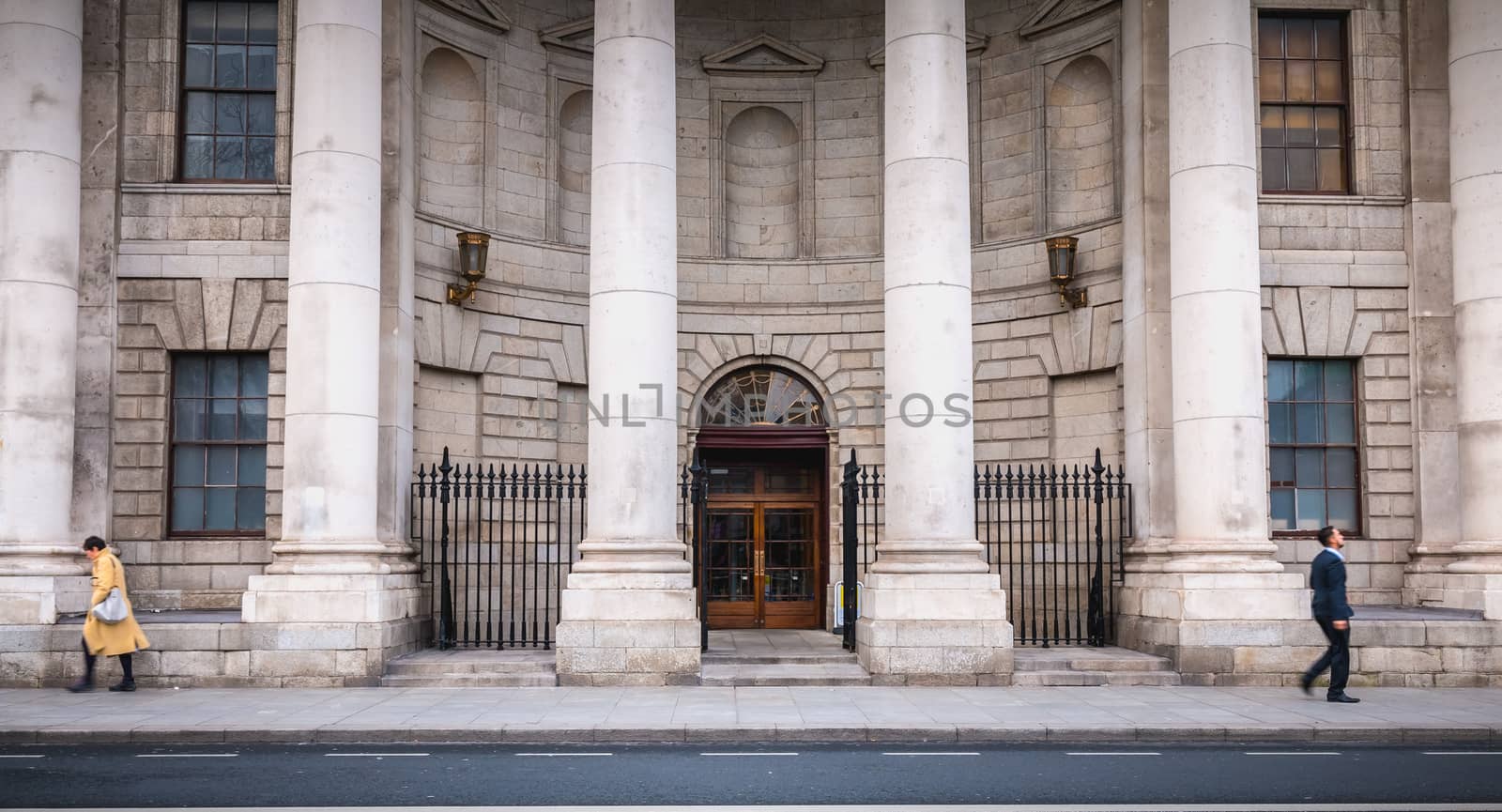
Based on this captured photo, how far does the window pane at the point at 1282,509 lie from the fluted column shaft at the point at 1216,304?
2.64 meters

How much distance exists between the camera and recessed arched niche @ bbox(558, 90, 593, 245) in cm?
2377

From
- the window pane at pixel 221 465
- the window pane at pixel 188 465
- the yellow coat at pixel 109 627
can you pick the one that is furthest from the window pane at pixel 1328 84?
the yellow coat at pixel 109 627

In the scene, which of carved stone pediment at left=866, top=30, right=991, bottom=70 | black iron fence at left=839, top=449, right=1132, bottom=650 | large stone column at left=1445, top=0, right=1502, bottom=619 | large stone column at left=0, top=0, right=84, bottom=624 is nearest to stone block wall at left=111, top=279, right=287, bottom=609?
large stone column at left=0, top=0, right=84, bottom=624

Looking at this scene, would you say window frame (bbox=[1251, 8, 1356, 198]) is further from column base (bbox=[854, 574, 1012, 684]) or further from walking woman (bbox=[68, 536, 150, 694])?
walking woman (bbox=[68, 536, 150, 694])

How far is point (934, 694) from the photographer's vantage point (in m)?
16.3

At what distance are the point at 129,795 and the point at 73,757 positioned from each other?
2.29 meters

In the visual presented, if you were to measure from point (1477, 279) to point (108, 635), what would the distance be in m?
18.3

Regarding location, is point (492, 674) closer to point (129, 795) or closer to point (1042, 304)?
point (129, 795)

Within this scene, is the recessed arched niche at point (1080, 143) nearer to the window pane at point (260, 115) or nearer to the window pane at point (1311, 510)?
the window pane at point (1311, 510)

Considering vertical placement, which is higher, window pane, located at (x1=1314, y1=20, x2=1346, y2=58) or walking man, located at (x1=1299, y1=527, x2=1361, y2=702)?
window pane, located at (x1=1314, y1=20, x2=1346, y2=58)

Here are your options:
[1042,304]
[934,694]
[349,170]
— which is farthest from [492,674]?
Answer: [1042,304]

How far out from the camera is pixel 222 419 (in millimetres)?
20094

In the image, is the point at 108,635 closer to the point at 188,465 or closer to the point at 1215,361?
the point at 188,465

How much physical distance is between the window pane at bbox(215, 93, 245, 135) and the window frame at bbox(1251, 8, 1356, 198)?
14.8 meters
